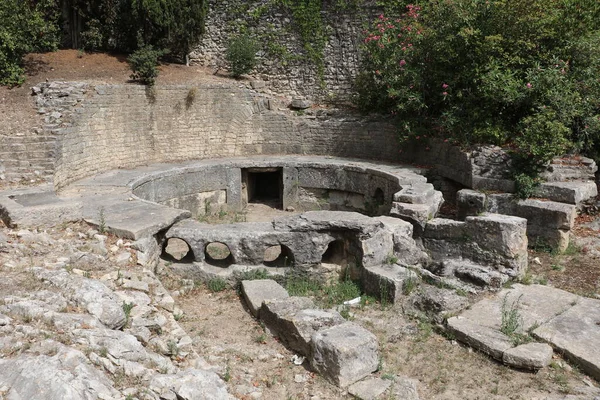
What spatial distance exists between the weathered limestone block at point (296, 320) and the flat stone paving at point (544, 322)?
1.53 metres

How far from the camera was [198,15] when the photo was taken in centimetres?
1458

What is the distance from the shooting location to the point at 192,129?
514 inches

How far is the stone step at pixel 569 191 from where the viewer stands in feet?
28.7

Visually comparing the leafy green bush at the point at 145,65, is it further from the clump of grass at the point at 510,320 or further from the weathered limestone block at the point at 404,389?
the weathered limestone block at the point at 404,389

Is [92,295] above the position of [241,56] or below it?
below

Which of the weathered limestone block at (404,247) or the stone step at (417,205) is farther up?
the stone step at (417,205)

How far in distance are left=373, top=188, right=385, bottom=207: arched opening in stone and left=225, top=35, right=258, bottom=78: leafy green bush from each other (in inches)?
223

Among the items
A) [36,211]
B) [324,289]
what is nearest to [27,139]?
[36,211]

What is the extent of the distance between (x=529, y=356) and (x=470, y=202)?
4.98m

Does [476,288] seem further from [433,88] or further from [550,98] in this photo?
[433,88]

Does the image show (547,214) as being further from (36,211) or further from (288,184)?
(36,211)

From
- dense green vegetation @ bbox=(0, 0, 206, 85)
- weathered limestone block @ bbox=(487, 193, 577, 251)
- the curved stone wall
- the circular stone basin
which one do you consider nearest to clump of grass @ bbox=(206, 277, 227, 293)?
the circular stone basin

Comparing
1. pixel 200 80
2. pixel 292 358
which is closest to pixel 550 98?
pixel 292 358

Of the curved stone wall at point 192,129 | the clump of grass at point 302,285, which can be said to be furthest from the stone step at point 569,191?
the clump of grass at point 302,285
